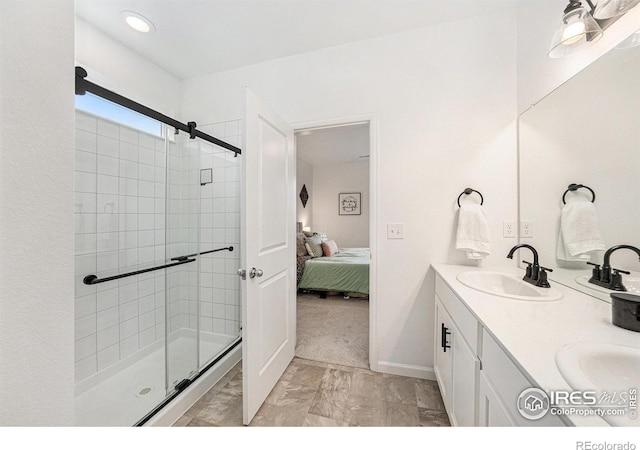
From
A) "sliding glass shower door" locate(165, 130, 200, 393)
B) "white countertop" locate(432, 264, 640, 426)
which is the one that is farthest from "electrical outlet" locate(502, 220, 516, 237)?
"sliding glass shower door" locate(165, 130, 200, 393)

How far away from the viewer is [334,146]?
458 centimetres

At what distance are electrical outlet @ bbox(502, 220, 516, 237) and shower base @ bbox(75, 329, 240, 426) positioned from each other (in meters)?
2.30

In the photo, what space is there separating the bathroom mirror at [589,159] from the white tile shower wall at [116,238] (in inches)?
103

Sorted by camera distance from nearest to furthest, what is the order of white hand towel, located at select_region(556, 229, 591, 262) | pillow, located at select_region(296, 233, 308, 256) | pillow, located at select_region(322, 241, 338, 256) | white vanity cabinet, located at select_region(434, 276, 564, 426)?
A: white vanity cabinet, located at select_region(434, 276, 564, 426) < white hand towel, located at select_region(556, 229, 591, 262) < pillow, located at select_region(296, 233, 308, 256) < pillow, located at select_region(322, 241, 338, 256)

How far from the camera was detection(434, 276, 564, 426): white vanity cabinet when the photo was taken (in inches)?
26.8

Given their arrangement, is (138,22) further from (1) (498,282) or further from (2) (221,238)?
(1) (498,282)

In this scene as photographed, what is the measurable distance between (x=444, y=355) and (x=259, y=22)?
254 centimetres

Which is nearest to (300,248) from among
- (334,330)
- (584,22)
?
(334,330)

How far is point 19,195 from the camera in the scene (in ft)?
1.93

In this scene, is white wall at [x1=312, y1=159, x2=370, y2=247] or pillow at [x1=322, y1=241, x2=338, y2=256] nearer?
pillow at [x1=322, y1=241, x2=338, y2=256]

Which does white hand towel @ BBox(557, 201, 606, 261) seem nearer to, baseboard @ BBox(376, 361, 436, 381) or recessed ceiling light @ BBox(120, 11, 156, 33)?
baseboard @ BBox(376, 361, 436, 381)

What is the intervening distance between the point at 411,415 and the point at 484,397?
790 millimetres

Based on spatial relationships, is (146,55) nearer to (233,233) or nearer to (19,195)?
(233,233)
